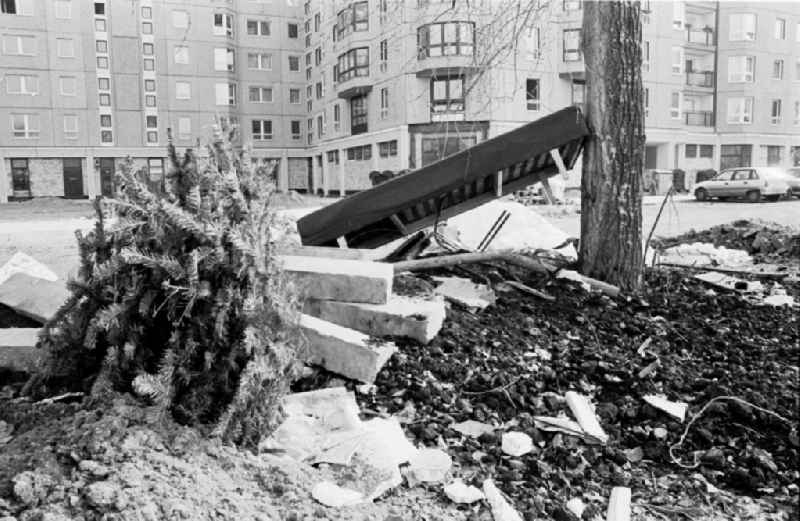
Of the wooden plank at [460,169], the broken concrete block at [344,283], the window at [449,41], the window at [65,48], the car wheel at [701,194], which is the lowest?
the broken concrete block at [344,283]

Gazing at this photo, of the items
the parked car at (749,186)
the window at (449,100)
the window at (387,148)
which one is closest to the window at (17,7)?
the window at (387,148)

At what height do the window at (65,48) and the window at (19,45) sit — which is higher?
the window at (65,48)

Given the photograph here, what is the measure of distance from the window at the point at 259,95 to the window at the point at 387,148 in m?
16.5

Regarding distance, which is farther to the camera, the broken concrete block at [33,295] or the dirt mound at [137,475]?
the broken concrete block at [33,295]

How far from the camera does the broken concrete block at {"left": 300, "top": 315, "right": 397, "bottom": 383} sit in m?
3.49

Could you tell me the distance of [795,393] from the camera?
13.0 ft

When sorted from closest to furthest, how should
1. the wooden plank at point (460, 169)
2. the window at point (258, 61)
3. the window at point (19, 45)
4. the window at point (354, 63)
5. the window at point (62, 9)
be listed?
the wooden plank at point (460, 169) < the window at point (62, 9) < the window at point (19, 45) < the window at point (354, 63) < the window at point (258, 61)

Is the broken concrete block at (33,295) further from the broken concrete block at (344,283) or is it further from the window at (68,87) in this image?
the window at (68,87)

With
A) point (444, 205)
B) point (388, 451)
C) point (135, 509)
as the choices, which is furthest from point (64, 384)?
point (444, 205)

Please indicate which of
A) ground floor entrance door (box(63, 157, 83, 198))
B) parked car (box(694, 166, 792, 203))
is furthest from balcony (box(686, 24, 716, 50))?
ground floor entrance door (box(63, 157, 83, 198))

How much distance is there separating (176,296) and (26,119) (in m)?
49.1

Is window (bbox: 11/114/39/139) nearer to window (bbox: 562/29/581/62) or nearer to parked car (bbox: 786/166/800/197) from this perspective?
window (bbox: 562/29/581/62)

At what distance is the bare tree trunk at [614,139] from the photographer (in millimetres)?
5266

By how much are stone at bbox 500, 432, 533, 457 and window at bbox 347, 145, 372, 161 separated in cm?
3880
